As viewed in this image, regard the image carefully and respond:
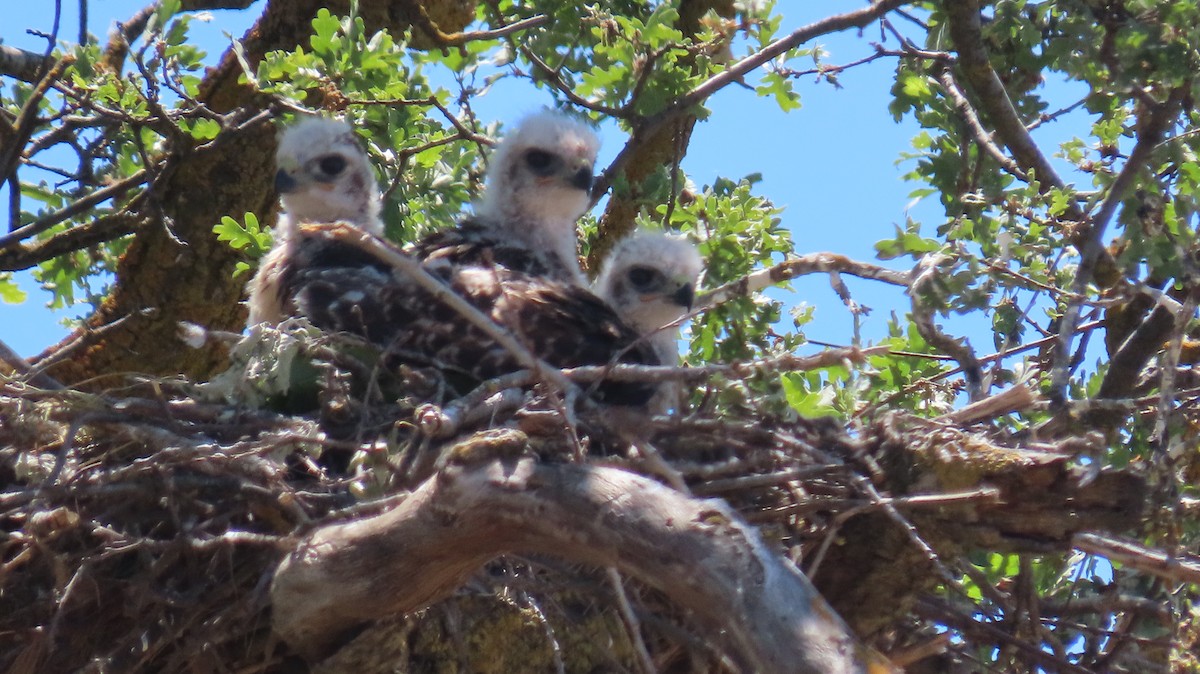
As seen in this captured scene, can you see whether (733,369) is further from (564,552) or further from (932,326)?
(564,552)

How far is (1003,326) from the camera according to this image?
4.15m

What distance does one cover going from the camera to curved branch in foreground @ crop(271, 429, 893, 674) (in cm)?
234

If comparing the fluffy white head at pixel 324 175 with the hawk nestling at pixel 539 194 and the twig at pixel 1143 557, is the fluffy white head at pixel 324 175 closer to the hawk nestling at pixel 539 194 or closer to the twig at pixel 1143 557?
the hawk nestling at pixel 539 194

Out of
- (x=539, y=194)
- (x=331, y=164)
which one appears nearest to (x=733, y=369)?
(x=539, y=194)

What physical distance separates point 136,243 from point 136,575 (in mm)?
2931

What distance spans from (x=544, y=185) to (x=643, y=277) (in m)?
0.69

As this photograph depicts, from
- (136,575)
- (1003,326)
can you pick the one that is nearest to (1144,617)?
(1003,326)

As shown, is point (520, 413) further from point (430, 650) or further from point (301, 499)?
point (430, 650)

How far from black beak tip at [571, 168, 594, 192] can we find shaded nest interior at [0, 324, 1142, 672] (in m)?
1.90

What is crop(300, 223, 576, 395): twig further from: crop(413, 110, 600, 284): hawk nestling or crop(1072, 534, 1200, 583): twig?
crop(413, 110, 600, 284): hawk nestling

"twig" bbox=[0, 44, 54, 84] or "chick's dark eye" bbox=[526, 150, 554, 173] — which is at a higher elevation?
"twig" bbox=[0, 44, 54, 84]

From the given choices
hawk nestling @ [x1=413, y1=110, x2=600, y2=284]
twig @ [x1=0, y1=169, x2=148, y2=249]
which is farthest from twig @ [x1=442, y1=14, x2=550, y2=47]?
twig @ [x1=0, y1=169, x2=148, y2=249]

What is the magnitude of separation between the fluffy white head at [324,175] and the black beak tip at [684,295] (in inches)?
47.8

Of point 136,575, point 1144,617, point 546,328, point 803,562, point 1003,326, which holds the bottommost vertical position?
point 1144,617
